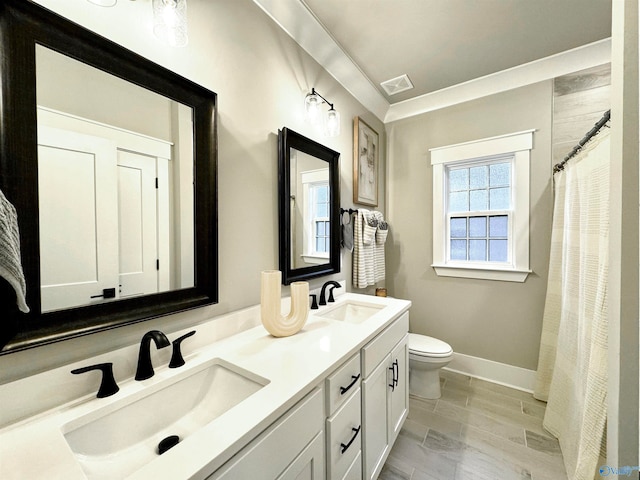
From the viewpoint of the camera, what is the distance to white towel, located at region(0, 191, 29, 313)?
536mm

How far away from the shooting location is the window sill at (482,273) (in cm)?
213

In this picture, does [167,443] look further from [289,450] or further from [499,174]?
[499,174]

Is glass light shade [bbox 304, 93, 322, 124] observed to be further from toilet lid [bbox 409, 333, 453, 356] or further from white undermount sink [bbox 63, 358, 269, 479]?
toilet lid [bbox 409, 333, 453, 356]

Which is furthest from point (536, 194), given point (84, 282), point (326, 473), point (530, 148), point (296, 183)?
point (84, 282)

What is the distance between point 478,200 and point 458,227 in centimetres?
30

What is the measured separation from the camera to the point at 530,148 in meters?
2.06

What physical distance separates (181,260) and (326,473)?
0.93 meters

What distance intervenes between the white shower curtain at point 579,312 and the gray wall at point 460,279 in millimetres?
152

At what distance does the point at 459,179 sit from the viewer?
2.46 metres

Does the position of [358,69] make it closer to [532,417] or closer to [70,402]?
[70,402]

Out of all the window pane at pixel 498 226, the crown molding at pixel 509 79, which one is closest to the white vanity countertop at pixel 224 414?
the window pane at pixel 498 226

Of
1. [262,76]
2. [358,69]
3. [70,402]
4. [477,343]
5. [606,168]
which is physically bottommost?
[477,343]

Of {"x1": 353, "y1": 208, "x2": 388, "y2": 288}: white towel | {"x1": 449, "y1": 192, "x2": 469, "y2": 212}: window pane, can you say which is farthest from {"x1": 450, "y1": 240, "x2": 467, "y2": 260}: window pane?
{"x1": 353, "y1": 208, "x2": 388, "y2": 288}: white towel

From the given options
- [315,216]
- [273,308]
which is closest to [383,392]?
[273,308]
